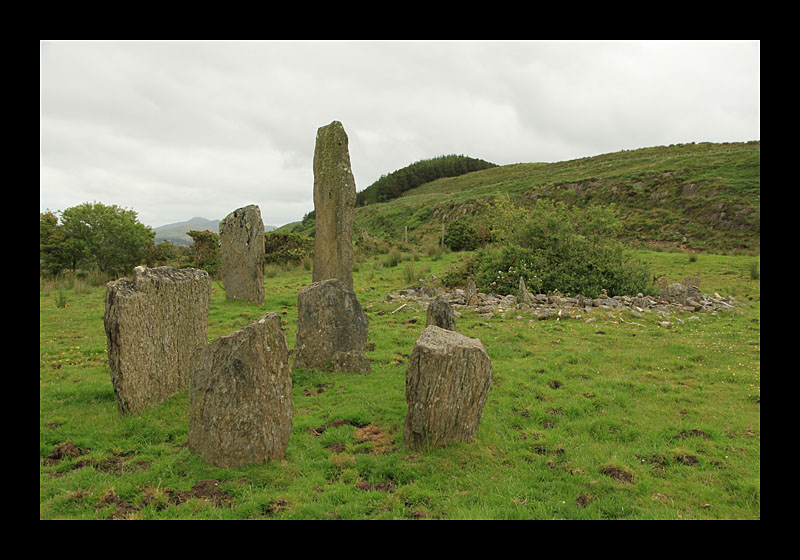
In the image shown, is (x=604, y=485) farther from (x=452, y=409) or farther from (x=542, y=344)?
(x=542, y=344)

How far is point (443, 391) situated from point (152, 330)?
416 cm

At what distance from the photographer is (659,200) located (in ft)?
124

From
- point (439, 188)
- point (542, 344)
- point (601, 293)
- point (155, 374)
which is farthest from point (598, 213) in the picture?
point (439, 188)

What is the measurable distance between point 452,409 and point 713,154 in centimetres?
5100

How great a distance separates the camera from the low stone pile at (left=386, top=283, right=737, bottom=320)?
41.3ft

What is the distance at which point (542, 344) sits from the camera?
32.2ft

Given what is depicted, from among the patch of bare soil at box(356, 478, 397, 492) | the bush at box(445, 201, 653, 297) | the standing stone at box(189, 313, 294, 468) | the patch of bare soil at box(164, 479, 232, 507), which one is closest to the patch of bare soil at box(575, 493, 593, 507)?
the patch of bare soil at box(356, 478, 397, 492)

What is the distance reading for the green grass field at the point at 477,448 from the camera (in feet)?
Answer: 13.5

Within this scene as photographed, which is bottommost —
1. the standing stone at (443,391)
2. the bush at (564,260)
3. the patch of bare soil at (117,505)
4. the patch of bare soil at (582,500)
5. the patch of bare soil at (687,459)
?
the patch of bare soil at (582,500)

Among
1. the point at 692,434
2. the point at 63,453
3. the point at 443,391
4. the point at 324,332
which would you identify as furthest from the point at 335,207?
the point at 692,434

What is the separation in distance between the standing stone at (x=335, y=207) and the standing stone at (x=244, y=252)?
2.37m

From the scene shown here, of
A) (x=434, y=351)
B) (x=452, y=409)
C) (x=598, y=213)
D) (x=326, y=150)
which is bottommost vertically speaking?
(x=452, y=409)

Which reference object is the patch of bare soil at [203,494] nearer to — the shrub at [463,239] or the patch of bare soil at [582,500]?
the patch of bare soil at [582,500]

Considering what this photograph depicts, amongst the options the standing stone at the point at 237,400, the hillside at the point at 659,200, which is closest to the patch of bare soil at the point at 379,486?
the standing stone at the point at 237,400
